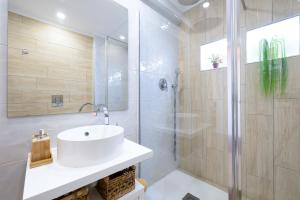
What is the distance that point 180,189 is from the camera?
5.49ft

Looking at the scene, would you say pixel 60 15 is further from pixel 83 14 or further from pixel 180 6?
pixel 180 6

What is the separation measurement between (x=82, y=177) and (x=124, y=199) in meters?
0.37

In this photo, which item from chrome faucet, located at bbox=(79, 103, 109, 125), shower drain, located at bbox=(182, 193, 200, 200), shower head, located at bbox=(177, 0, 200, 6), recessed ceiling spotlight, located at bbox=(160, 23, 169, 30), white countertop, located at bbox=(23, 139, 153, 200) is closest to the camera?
white countertop, located at bbox=(23, 139, 153, 200)

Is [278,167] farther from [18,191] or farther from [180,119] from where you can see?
[18,191]

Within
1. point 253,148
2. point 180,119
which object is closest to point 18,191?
point 180,119

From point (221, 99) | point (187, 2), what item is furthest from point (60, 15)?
point (221, 99)

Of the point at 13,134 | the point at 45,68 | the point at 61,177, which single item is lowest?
the point at 61,177

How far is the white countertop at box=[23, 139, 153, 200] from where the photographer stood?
1.96 feet

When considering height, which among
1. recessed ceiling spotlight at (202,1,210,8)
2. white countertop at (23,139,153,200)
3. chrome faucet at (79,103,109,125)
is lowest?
white countertop at (23,139,153,200)

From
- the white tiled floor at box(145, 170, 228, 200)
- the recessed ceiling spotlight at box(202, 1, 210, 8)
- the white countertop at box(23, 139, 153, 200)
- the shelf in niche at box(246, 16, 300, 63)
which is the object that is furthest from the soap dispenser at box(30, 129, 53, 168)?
the recessed ceiling spotlight at box(202, 1, 210, 8)

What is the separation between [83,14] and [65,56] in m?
0.40

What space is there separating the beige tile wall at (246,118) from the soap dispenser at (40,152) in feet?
4.69

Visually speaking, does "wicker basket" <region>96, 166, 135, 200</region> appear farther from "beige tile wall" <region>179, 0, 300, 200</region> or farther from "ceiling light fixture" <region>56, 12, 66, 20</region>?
"ceiling light fixture" <region>56, 12, 66, 20</region>

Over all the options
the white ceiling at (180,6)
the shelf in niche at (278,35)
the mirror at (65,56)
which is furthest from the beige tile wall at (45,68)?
the shelf in niche at (278,35)
